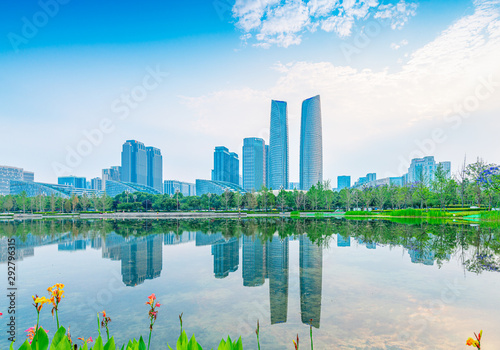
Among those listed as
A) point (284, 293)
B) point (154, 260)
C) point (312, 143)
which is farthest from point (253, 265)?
point (312, 143)

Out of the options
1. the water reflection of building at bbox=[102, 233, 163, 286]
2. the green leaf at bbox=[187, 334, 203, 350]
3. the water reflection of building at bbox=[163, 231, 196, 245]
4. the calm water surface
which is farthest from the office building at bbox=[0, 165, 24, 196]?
the green leaf at bbox=[187, 334, 203, 350]

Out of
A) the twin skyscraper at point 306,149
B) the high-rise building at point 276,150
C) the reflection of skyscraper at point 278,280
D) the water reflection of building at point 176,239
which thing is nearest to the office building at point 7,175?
the twin skyscraper at point 306,149

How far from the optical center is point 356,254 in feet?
45.8

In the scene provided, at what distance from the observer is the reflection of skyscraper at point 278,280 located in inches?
267

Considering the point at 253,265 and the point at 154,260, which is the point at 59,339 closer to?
the point at 253,265

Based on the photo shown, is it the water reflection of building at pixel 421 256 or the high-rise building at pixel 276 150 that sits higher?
the high-rise building at pixel 276 150

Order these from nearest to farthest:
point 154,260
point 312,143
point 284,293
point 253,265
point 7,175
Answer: point 284,293
point 253,265
point 154,260
point 7,175
point 312,143

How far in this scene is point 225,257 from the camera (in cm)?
1359

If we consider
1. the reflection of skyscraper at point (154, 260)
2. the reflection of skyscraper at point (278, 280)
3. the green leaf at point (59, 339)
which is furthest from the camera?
the reflection of skyscraper at point (154, 260)

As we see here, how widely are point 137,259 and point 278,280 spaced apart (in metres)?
7.16

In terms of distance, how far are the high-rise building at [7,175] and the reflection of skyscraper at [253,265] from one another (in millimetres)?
218383

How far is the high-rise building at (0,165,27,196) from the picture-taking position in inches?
7013

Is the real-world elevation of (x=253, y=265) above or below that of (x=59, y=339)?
below

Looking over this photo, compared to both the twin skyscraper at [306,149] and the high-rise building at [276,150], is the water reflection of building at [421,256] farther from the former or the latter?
the twin skyscraper at [306,149]
